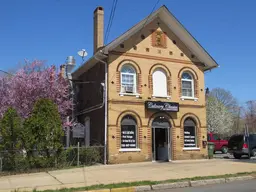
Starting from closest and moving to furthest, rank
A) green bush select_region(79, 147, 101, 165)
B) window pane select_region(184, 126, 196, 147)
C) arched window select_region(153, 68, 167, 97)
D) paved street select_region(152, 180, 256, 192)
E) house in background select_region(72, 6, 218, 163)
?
paved street select_region(152, 180, 256, 192) → green bush select_region(79, 147, 101, 165) → house in background select_region(72, 6, 218, 163) → arched window select_region(153, 68, 167, 97) → window pane select_region(184, 126, 196, 147)

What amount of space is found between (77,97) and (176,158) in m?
9.48

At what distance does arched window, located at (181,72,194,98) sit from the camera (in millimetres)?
23188

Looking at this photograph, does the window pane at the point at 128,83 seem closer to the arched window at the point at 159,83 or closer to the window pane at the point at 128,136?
the arched window at the point at 159,83

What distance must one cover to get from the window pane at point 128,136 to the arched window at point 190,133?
3.88m

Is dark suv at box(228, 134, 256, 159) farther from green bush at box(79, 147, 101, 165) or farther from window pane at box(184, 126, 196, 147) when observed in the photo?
green bush at box(79, 147, 101, 165)

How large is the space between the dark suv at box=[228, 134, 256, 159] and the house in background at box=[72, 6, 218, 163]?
11.0ft

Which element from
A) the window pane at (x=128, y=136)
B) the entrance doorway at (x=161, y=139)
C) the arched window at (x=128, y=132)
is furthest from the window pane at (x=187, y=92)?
the window pane at (x=128, y=136)

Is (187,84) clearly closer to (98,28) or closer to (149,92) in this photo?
(149,92)

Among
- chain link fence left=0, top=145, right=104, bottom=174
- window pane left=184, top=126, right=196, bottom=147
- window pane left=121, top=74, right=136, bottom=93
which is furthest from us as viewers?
window pane left=184, top=126, right=196, bottom=147

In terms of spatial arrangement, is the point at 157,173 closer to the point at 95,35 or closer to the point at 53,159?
the point at 53,159

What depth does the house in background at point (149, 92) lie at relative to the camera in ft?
67.2

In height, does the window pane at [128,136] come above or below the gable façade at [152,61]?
below

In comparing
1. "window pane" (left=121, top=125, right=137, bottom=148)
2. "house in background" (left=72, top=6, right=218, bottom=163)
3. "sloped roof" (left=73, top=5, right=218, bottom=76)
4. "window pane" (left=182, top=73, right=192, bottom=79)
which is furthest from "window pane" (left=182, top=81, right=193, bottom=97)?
"window pane" (left=121, top=125, right=137, bottom=148)

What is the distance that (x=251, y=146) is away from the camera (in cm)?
2498
